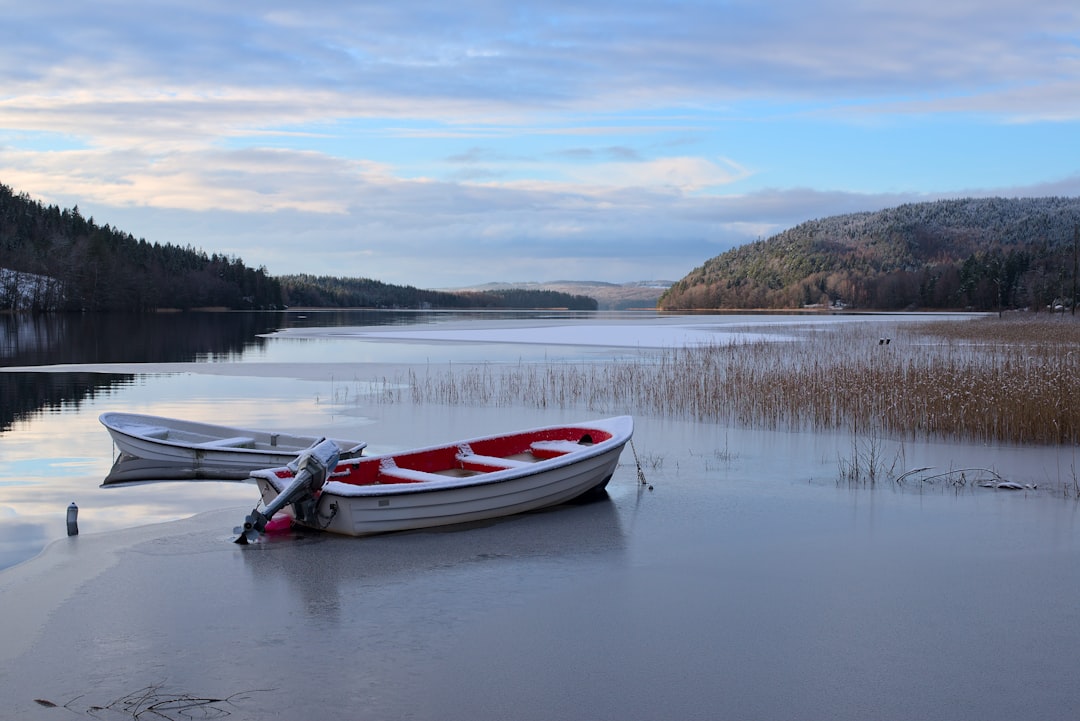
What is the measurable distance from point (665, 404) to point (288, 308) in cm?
14357

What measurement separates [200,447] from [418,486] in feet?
13.8

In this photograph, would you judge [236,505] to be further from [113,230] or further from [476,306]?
[476,306]

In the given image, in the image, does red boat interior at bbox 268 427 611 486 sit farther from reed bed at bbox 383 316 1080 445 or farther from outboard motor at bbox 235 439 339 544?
reed bed at bbox 383 316 1080 445

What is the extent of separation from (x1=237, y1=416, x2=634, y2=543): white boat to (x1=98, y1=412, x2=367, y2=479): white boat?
1.22 m

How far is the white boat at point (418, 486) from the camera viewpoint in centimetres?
727

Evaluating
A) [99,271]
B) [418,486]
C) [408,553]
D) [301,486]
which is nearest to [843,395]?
[418,486]

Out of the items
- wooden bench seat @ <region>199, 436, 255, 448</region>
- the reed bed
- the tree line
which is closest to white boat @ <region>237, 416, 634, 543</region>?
wooden bench seat @ <region>199, 436, 255, 448</region>

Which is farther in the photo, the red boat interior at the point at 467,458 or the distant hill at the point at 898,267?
the distant hill at the point at 898,267

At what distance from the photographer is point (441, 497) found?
24.6 ft

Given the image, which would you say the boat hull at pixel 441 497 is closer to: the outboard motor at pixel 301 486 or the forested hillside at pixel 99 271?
the outboard motor at pixel 301 486

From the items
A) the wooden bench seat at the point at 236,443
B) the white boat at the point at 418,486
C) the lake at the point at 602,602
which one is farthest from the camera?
the wooden bench seat at the point at 236,443

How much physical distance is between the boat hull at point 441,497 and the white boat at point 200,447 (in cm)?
217

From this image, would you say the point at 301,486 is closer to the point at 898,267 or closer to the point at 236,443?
the point at 236,443

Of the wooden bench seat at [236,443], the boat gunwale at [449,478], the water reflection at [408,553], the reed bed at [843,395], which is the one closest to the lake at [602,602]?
the water reflection at [408,553]
